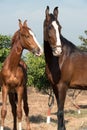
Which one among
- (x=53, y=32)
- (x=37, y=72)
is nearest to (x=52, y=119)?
(x=37, y=72)

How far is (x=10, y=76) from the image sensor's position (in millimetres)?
9477

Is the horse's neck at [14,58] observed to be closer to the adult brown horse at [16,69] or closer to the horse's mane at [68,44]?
the adult brown horse at [16,69]

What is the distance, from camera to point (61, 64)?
8602 millimetres

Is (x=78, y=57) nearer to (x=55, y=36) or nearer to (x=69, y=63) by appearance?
(x=69, y=63)

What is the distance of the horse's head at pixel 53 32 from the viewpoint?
26.4 feet

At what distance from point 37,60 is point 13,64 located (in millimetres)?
10432

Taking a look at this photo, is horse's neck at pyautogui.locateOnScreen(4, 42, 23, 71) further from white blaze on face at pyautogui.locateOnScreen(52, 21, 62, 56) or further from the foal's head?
white blaze on face at pyautogui.locateOnScreen(52, 21, 62, 56)

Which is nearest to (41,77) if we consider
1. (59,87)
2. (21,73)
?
(21,73)

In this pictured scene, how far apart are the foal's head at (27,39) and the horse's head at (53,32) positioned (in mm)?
583

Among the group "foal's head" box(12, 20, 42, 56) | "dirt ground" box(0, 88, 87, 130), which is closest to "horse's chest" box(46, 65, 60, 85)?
"foal's head" box(12, 20, 42, 56)

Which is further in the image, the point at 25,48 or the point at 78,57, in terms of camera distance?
the point at 25,48

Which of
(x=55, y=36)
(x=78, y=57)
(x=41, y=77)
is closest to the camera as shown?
(x=55, y=36)

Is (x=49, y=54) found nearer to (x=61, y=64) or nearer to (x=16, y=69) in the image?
(x=61, y=64)

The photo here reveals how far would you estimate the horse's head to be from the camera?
804cm
